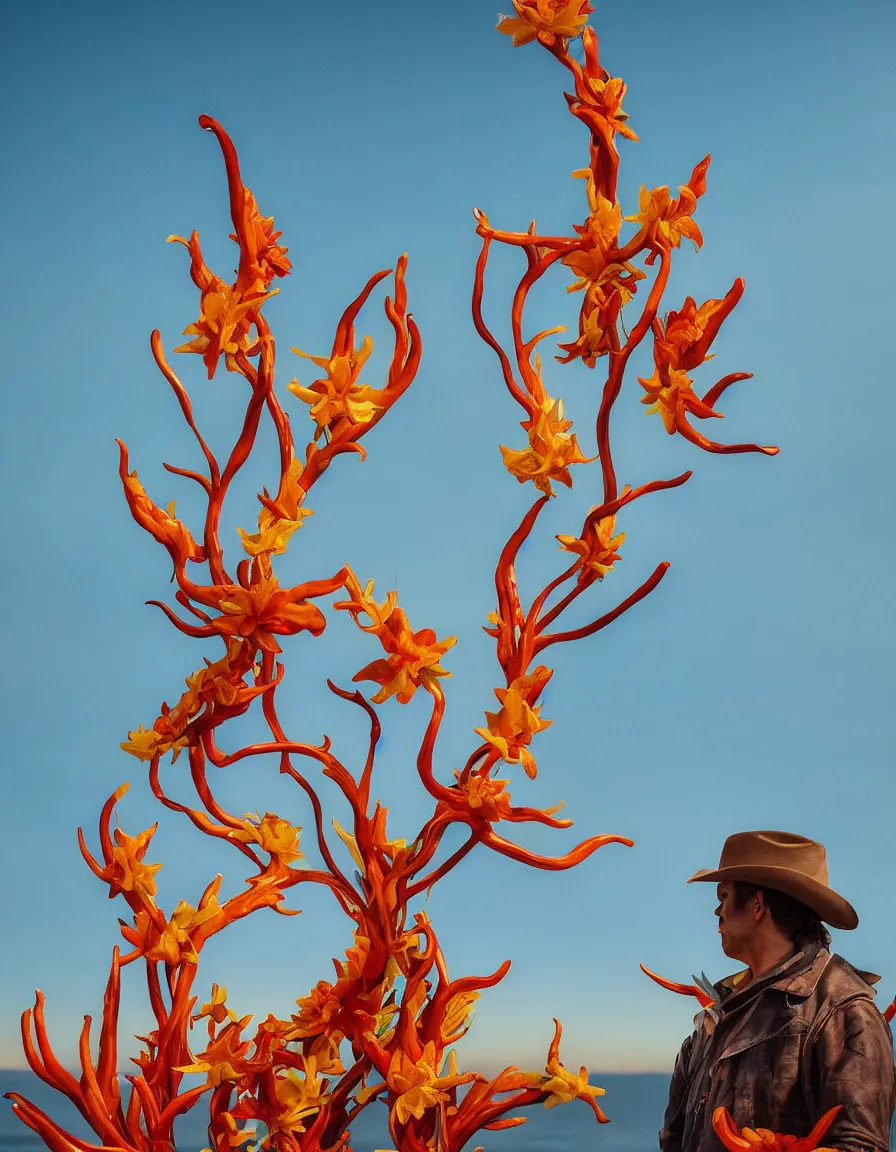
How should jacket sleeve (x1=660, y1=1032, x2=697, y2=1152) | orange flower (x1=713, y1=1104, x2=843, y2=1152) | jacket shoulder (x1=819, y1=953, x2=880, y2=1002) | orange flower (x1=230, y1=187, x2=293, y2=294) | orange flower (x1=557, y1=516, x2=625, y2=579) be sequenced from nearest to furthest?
orange flower (x1=713, y1=1104, x2=843, y2=1152) < jacket shoulder (x1=819, y1=953, x2=880, y2=1002) < jacket sleeve (x1=660, y1=1032, x2=697, y2=1152) < orange flower (x1=557, y1=516, x2=625, y2=579) < orange flower (x1=230, y1=187, x2=293, y2=294)

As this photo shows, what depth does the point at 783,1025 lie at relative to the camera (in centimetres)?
192

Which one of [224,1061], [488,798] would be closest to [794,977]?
[488,798]

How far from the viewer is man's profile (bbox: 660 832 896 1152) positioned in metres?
1.84

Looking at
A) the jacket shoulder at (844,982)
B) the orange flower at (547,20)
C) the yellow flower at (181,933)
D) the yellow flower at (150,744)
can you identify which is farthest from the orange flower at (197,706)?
the orange flower at (547,20)

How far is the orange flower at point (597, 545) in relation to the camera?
2219mm

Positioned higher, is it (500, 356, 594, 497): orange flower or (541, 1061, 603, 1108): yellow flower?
(500, 356, 594, 497): orange flower

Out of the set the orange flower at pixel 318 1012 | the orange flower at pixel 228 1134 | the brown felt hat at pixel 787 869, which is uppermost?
the brown felt hat at pixel 787 869

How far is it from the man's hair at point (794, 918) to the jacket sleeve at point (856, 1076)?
14 centimetres

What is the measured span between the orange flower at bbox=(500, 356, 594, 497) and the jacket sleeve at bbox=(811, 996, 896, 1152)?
33.4 inches

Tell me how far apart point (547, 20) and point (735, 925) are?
1394 mm

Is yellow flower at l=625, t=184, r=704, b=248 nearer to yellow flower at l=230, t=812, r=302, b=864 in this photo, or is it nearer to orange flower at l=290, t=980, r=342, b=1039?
yellow flower at l=230, t=812, r=302, b=864

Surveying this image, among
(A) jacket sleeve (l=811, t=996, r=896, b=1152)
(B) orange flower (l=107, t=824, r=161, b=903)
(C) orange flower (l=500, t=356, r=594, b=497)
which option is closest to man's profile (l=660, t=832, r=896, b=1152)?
(A) jacket sleeve (l=811, t=996, r=896, b=1152)

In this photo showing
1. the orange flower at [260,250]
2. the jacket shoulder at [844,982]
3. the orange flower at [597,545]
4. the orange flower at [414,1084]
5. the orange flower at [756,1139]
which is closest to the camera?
the orange flower at [756,1139]

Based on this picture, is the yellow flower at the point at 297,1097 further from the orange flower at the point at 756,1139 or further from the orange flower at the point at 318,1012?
the orange flower at the point at 756,1139
